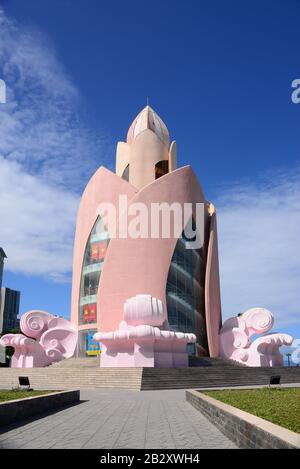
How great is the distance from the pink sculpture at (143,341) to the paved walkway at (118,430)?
41.7 feet

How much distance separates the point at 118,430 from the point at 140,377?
39.7 ft

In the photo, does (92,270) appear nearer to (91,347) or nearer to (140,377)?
(91,347)

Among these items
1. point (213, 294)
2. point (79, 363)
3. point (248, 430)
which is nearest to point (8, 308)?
point (213, 294)

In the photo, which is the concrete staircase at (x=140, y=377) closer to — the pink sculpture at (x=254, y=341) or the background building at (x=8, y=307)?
the pink sculpture at (x=254, y=341)

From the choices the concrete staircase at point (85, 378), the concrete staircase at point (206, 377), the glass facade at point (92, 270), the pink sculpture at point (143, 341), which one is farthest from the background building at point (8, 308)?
the concrete staircase at point (206, 377)

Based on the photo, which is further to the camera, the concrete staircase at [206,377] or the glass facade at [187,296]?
the glass facade at [187,296]

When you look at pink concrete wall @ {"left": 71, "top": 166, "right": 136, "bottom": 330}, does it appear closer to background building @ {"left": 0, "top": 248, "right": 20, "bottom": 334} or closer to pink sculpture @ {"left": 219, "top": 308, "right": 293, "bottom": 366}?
pink sculpture @ {"left": 219, "top": 308, "right": 293, "bottom": 366}

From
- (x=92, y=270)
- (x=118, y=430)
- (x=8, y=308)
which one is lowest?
(x=118, y=430)

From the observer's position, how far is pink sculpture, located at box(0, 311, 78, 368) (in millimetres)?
29969

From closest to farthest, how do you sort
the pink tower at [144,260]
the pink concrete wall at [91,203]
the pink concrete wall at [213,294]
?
the pink tower at [144,260], the pink concrete wall at [213,294], the pink concrete wall at [91,203]

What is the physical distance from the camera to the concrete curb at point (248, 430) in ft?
14.5

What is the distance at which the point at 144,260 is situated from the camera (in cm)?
3356
